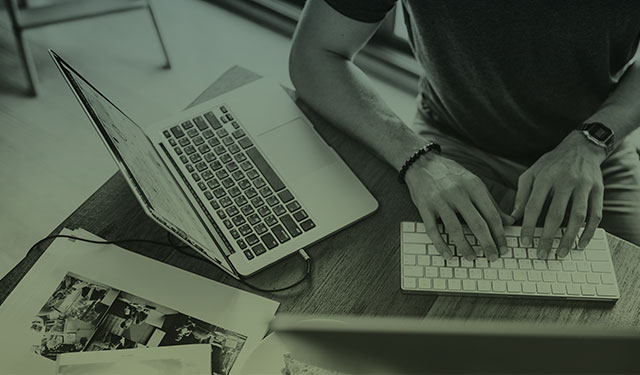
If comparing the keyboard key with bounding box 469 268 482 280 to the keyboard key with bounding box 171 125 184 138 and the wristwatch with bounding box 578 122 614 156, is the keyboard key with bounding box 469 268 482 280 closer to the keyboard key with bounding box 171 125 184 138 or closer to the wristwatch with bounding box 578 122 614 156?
the wristwatch with bounding box 578 122 614 156

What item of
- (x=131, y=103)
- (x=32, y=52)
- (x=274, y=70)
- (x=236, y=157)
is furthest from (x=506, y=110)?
(x=32, y=52)

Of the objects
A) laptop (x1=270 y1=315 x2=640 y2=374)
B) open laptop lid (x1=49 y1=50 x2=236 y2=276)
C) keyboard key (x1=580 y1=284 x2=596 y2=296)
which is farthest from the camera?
keyboard key (x1=580 y1=284 x2=596 y2=296)

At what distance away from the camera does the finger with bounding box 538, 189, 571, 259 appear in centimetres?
93

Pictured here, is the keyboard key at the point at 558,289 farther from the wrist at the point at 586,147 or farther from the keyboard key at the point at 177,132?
the keyboard key at the point at 177,132

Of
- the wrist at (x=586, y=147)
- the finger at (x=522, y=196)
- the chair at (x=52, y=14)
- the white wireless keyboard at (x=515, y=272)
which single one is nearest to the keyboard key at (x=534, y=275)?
the white wireless keyboard at (x=515, y=272)

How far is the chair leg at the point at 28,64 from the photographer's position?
210 centimetres

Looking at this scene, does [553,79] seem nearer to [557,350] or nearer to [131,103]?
[557,350]

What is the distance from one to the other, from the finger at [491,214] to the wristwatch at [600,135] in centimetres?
23

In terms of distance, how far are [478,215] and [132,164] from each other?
518 millimetres

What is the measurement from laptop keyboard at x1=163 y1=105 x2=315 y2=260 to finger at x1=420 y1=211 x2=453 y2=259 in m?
0.18

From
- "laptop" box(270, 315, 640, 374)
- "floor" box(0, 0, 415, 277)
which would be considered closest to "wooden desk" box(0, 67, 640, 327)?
"laptop" box(270, 315, 640, 374)

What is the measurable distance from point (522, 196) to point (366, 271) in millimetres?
287

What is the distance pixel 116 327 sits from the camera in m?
0.89

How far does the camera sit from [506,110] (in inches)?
47.7
